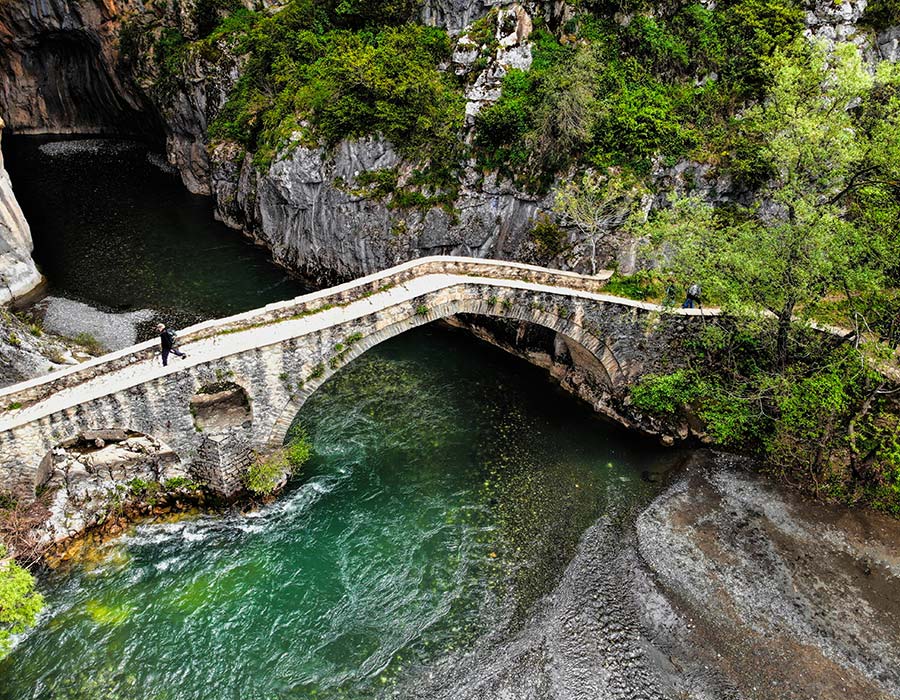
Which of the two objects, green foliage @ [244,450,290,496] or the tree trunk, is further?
the tree trunk

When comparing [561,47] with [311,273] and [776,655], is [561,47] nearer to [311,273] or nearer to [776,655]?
[311,273]

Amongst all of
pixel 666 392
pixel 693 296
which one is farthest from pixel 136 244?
pixel 693 296

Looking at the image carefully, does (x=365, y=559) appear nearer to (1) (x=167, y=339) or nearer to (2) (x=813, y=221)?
(1) (x=167, y=339)

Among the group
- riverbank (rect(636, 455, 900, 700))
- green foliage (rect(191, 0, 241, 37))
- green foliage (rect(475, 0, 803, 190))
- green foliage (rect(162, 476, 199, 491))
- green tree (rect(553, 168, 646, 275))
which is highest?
green foliage (rect(191, 0, 241, 37))

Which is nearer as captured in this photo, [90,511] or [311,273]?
[90,511]

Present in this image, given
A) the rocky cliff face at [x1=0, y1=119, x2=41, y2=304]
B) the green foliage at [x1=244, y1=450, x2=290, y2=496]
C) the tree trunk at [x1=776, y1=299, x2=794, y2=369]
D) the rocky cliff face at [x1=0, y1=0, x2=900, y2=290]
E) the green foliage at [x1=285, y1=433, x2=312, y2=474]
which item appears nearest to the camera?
the green foliage at [x1=244, y1=450, x2=290, y2=496]

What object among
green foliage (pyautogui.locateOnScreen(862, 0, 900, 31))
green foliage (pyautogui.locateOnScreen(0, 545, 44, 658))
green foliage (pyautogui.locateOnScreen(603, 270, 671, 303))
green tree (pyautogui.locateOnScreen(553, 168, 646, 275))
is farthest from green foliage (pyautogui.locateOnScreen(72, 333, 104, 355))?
green foliage (pyautogui.locateOnScreen(862, 0, 900, 31))

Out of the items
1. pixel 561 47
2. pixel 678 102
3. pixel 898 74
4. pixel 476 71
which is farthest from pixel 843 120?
pixel 476 71

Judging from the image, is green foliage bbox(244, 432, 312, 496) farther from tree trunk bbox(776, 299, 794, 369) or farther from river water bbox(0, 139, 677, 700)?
tree trunk bbox(776, 299, 794, 369)
